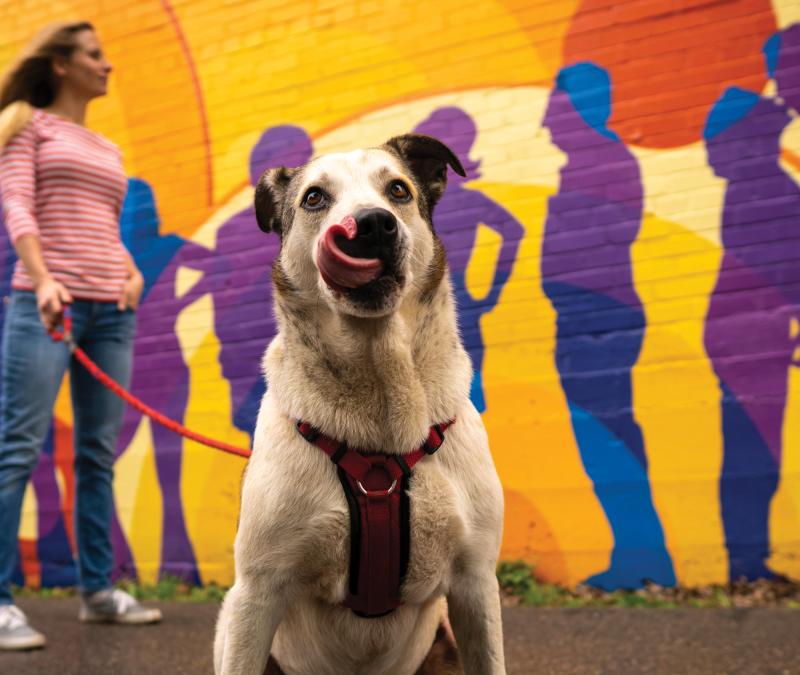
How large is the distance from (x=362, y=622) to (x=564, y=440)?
2176mm

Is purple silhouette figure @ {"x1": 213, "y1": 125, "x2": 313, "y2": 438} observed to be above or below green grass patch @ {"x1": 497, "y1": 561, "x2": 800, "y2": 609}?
Result: above

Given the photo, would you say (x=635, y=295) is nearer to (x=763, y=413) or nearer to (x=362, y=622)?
(x=763, y=413)

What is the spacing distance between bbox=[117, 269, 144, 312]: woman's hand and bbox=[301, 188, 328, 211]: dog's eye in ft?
5.63

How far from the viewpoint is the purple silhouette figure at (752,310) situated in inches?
135

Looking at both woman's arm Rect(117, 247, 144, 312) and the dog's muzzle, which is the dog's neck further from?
woman's arm Rect(117, 247, 144, 312)

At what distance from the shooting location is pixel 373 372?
5.90ft

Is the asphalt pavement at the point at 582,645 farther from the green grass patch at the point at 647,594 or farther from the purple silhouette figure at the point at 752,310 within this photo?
the purple silhouette figure at the point at 752,310

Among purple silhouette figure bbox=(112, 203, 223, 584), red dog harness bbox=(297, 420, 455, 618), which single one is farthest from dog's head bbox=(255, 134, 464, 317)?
purple silhouette figure bbox=(112, 203, 223, 584)

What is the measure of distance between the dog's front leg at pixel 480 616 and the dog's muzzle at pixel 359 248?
2.33 feet

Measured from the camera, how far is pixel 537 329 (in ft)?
12.8

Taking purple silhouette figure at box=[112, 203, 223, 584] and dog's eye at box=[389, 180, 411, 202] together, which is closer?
dog's eye at box=[389, 180, 411, 202]

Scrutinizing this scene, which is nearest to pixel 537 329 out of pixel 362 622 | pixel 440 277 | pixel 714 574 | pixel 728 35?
pixel 714 574

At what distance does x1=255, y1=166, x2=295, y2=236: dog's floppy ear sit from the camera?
216 cm

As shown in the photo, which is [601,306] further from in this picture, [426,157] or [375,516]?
[375,516]
